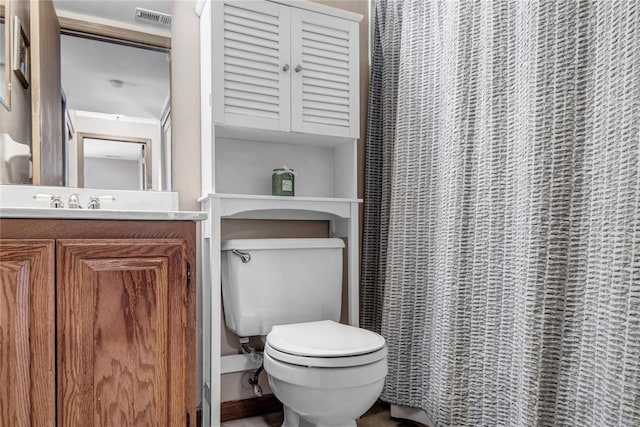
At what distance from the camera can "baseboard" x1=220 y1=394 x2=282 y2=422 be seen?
184 centimetres

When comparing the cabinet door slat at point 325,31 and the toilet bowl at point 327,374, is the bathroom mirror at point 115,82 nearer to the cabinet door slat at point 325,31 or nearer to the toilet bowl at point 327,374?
the cabinet door slat at point 325,31

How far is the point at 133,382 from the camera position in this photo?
1.14m

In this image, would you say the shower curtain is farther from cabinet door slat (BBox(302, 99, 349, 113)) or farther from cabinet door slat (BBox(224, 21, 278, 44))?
cabinet door slat (BBox(224, 21, 278, 44))

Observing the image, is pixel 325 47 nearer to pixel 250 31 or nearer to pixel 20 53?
pixel 250 31

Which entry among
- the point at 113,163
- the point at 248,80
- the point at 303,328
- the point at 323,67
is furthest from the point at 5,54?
the point at 303,328

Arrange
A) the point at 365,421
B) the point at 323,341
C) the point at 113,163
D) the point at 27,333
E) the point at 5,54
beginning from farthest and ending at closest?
the point at 365,421
the point at 113,163
the point at 5,54
the point at 323,341
the point at 27,333

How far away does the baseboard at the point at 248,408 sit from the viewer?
184 centimetres

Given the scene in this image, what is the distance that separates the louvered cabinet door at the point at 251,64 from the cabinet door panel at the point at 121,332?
72 centimetres

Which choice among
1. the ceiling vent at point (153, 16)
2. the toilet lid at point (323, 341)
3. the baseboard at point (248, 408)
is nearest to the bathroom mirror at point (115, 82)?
the ceiling vent at point (153, 16)

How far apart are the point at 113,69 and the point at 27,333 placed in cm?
113

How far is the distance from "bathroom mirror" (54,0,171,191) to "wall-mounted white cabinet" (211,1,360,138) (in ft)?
1.02

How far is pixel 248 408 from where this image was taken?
1876mm

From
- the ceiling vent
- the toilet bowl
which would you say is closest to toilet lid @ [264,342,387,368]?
the toilet bowl

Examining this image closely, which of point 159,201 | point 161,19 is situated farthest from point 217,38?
point 159,201
